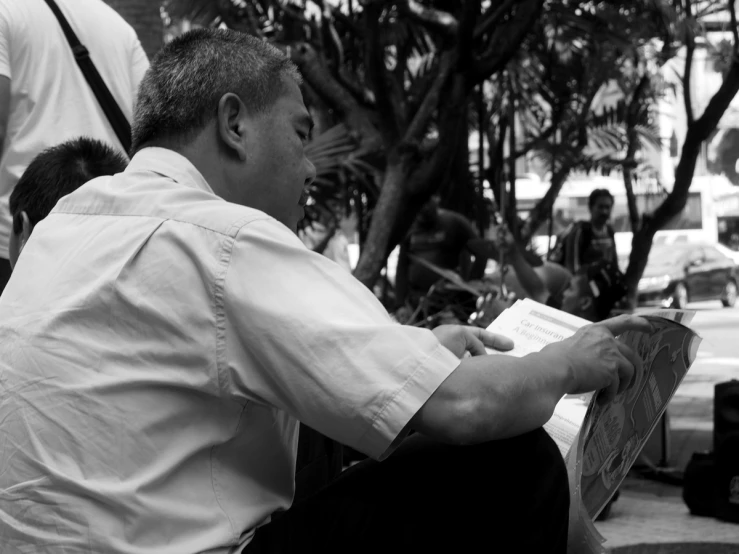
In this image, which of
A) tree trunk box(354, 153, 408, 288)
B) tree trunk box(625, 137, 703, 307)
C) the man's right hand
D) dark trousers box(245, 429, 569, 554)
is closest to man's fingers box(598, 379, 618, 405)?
the man's right hand

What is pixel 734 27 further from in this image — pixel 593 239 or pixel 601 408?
pixel 601 408

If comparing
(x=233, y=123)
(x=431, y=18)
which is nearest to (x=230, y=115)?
(x=233, y=123)

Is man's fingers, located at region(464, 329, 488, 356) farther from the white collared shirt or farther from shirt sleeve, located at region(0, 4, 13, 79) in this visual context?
shirt sleeve, located at region(0, 4, 13, 79)

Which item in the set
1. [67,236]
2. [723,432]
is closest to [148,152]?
[67,236]

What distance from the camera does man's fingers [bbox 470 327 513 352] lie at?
2.18m

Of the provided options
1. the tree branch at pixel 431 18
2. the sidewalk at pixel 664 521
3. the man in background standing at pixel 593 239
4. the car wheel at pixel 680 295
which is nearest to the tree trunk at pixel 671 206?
the man in background standing at pixel 593 239

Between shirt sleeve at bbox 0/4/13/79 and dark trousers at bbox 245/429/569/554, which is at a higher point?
shirt sleeve at bbox 0/4/13/79

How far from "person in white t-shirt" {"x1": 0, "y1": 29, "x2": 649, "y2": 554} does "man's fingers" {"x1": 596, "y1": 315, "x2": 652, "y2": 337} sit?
9cm

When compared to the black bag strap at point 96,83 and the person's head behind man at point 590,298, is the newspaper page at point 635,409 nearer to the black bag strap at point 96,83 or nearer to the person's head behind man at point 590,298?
the black bag strap at point 96,83

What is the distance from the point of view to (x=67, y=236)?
177 centimetres

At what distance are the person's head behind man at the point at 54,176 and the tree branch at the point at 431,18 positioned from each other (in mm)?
3901

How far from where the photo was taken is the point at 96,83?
3061 millimetres

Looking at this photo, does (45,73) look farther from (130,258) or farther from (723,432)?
(723,432)

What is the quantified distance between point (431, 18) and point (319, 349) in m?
4.93
